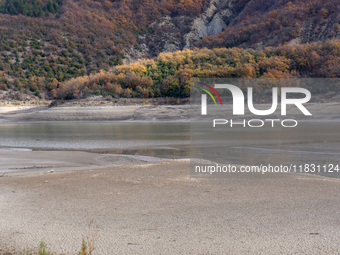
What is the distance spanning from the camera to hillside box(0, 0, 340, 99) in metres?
42.0

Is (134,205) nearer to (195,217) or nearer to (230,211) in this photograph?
(195,217)

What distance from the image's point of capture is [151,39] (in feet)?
251

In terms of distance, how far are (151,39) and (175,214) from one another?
243ft

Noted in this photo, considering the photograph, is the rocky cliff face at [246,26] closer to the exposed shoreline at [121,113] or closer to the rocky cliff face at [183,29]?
the rocky cliff face at [183,29]

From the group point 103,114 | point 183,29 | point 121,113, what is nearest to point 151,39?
point 183,29

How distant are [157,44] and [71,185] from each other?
71.2m

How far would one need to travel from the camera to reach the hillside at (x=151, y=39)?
138ft

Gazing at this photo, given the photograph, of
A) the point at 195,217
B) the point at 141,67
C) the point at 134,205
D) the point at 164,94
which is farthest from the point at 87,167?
the point at 141,67

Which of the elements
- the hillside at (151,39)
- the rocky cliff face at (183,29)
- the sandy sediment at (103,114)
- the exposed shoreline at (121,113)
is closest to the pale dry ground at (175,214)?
the exposed shoreline at (121,113)

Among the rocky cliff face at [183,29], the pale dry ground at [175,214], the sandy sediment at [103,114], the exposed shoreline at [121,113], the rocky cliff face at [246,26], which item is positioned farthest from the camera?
the rocky cliff face at [183,29]

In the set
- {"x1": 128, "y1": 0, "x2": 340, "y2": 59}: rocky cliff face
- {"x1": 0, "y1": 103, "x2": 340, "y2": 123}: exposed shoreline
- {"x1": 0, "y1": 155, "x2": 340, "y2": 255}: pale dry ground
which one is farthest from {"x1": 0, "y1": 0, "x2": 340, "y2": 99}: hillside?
{"x1": 0, "y1": 155, "x2": 340, "y2": 255}: pale dry ground

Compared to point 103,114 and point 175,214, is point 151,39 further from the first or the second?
point 175,214

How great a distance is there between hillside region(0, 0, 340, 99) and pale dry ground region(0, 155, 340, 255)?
3241 cm

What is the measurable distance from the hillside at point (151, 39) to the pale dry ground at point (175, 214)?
106ft
